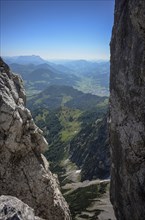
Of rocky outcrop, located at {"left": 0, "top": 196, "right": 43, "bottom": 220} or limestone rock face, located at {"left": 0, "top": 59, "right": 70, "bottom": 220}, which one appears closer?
rocky outcrop, located at {"left": 0, "top": 196, "right": 43, "bottom": 220}

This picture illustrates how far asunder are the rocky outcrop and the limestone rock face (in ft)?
69.6

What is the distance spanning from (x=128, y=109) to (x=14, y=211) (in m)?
19.4

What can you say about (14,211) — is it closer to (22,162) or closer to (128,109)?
(128,109)

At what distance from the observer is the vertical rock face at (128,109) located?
108 feet

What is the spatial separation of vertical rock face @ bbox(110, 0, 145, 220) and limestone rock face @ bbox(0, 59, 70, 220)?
11599mm

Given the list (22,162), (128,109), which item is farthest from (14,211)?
(22,162)

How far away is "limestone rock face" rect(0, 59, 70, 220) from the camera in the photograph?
45000mm

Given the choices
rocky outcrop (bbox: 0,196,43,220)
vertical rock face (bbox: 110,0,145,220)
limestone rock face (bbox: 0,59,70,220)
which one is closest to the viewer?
rocky outcrop (bbox: 0,196,43,220)

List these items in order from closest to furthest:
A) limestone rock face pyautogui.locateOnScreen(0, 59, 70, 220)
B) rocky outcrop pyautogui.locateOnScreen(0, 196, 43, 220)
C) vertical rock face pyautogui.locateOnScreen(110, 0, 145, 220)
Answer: rocky outcrop pyautogui.locateOnScreen(0, 196, 43, 220)
vertical rock face pyautogui.locateOnScreen(110, 0, 145, 220)
limestone rock face pyautogui.locateOnScreen(0, 59, 70, 220)

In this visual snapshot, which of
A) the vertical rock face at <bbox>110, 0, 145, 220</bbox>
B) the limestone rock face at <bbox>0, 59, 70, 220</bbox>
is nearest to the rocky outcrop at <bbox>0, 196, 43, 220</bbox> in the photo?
the vertical rock face at <bbox>110, 0, 145, 220</bbox>

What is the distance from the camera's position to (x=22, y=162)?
47125 millimetres

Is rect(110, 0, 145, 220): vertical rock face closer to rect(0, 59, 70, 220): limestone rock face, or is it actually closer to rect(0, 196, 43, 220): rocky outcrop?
rect(0, 59, 70, 220): limestone rock face

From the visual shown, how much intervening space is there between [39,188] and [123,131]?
18.0 metres

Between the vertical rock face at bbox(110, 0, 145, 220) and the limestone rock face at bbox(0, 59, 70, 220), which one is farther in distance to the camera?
the limestone rock face at bbox(0, 59, 70, 220)
